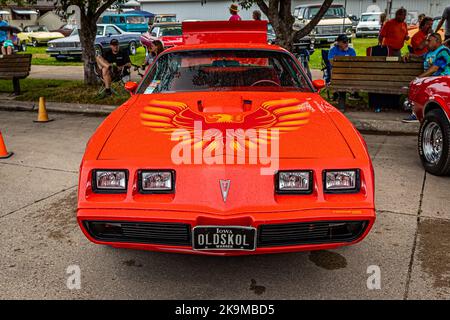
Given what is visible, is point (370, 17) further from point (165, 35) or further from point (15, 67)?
point (15, 67)

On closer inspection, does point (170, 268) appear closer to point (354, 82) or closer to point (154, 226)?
point (154, 226)

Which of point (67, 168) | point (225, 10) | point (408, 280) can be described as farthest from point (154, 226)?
point (225, 10)

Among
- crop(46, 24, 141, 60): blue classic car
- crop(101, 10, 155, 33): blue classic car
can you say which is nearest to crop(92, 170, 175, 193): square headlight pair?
crop(46, 24, 141, 60): blue classic car

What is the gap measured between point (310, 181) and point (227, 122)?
77 centimetres

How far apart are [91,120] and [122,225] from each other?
640cm

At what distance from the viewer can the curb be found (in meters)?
7.41

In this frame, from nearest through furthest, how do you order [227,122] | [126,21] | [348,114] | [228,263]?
1. [227,122]
2. [228,263]
3. [348,114]
4. [126,21]

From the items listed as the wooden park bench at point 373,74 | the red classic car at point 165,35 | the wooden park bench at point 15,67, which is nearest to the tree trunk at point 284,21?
the wooden park bench at point 373,74

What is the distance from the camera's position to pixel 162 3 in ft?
152

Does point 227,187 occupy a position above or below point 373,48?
below

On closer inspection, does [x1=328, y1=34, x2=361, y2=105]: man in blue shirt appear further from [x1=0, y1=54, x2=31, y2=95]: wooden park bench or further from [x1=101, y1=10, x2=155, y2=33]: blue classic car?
[x1=101, y1=10, x2=155, y2=33]: blue classic car

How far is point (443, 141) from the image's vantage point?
16.1 ft

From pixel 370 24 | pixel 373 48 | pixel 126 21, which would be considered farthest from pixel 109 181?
pixel 370 24

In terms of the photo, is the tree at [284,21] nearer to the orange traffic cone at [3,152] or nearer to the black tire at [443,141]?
the black tire at [443,141]
